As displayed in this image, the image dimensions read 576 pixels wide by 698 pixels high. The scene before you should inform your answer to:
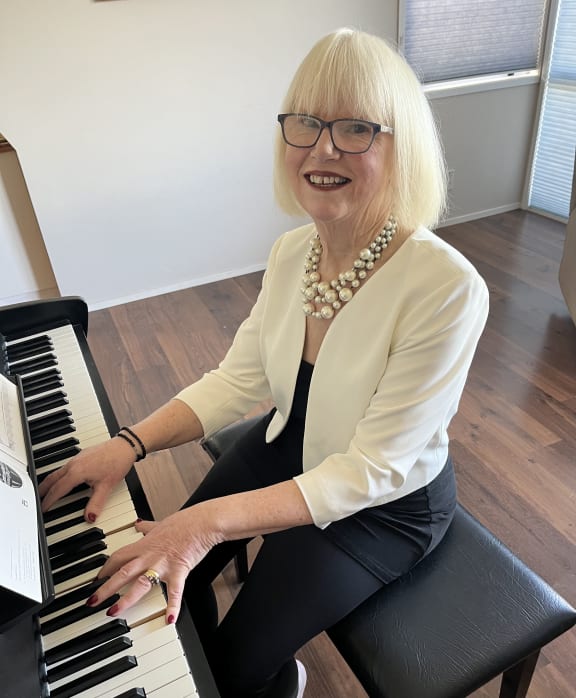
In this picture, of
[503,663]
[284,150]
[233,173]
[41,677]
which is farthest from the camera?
[233,173]

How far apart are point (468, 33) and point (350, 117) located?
9.79 ft

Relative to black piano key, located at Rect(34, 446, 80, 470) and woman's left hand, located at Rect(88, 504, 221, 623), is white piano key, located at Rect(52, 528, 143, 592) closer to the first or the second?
woman's left hand, located at Rect(88, 504, 221, 623)

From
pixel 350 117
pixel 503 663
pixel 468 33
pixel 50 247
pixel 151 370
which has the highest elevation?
pixel 350 117

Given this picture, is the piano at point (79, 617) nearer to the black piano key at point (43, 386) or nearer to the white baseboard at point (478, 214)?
the black piano key at point (43, 386)

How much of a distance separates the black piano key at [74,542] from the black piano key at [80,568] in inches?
1.3

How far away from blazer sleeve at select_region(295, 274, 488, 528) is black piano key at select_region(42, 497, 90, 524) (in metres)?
0.36

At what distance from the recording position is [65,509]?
3.04 feet

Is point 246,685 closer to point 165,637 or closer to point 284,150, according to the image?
point 165,637

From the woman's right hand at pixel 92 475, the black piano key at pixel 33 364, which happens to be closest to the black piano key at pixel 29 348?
the black piano key at pixel 33 364

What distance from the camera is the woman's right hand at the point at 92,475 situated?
92cm

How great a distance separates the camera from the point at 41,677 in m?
0.68

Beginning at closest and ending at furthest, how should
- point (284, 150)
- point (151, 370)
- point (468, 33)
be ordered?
point (284, 150), point (151, 370), point (468, 33)

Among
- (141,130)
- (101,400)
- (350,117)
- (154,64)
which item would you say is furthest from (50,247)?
(350,117)

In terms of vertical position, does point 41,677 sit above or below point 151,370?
above
